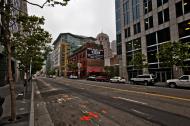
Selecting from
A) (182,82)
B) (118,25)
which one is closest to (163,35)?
(182,82)

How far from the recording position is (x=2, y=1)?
26.8ft

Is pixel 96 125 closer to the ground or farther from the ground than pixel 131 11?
closer to the ground

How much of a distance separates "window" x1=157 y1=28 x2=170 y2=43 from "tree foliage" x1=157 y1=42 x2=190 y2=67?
7.81 metres

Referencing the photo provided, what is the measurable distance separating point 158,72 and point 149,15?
13.2 meters

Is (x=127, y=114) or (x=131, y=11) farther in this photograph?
(x=131, y=11)

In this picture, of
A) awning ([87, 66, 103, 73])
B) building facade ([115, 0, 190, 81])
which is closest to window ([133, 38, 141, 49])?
building facade ([115, 0, 190, 81])

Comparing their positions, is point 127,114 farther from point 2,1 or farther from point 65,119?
point 2,1

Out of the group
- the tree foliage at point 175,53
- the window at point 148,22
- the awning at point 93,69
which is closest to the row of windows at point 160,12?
the window at point 148,22

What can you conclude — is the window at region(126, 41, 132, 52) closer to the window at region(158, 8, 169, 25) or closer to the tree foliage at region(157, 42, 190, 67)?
the window at region(158, 8, 169, 25)

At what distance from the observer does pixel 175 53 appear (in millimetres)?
28141

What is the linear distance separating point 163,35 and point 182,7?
6.37 meters

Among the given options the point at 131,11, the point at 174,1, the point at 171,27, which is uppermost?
the point at 131,11

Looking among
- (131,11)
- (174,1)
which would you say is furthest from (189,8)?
(131,11)

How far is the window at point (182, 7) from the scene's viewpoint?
32112 millimetres
